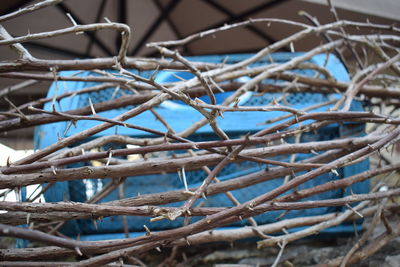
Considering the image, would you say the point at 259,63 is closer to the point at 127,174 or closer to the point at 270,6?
the point at 127,174

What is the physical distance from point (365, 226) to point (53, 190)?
740 millimetres

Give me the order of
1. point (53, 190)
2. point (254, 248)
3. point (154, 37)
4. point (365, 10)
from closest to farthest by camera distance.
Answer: point (53, 190) < point (254, 248) < point (365, 10) < point (154, 37)

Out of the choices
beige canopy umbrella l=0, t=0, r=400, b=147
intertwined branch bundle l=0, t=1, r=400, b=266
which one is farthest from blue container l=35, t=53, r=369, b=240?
beige canopy umbrella l=0, t=0, r=400, b=147

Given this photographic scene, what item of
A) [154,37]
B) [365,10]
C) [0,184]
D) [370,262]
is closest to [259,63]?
[370,262]

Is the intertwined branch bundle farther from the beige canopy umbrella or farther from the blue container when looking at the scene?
the beige canopy umbrella

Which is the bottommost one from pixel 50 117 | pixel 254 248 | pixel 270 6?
pixel 254 248

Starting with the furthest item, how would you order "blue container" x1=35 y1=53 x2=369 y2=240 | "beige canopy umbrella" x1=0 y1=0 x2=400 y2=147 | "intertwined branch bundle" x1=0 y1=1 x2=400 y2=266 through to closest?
"beige canopy umbrella" x1=0 y1=0 x2=400 y2=147
"blue container" x1=35 y1=53 x2=369 y2=240
"intertwined branch bundle" x1=0 y1=1 x2=400 y2=266

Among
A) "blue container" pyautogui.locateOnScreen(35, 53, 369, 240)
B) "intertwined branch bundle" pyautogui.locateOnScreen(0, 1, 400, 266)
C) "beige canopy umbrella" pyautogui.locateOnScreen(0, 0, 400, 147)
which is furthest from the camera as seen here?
"beige canopy umbrella" pyautogui.locateOnScreen(0, 0, 400, 147)

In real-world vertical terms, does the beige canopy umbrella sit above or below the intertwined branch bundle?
above

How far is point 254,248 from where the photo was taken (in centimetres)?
105

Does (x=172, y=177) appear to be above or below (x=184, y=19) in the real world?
below

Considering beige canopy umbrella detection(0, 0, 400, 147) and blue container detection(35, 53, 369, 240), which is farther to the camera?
beige canopy umbrella detection(0, 0, 400, 147)

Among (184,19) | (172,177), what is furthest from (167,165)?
(184,19)

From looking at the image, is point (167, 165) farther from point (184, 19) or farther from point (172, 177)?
point (184, 19)
